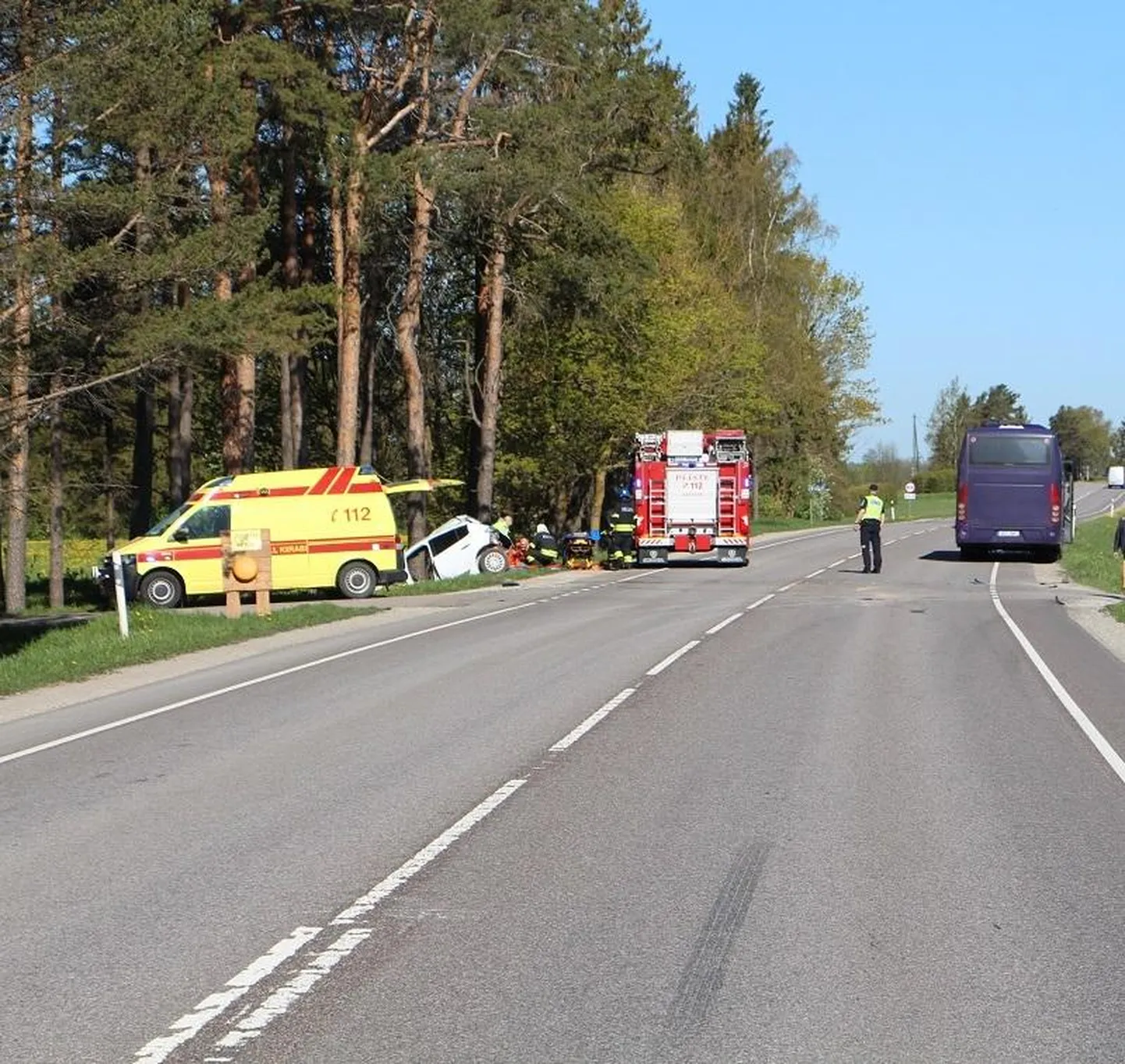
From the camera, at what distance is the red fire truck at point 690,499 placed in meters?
40.7

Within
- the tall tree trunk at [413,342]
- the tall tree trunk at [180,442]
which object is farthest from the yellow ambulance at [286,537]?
the tall tree trunk at [413,342]

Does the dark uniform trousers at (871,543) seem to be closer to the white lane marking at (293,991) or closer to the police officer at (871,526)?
the police officer at (871,526)

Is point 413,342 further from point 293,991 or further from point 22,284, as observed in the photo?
point 293,991

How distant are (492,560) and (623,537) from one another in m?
4.36

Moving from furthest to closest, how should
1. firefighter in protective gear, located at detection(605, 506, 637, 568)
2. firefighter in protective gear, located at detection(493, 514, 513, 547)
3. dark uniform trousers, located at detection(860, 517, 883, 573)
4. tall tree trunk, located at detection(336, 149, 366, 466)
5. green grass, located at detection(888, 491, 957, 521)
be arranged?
green grass, located at detection(888, 491, 957, 521), firefighter in protective gear, located at detection(605, 506, 637, 568), firefighter in protective gear, located at detection(493, 514, 513, 547), tall tree trunk, located at detection(336, 149, 366, 466), dark uniform trousers, located at detection(860, 517, 883, 573)

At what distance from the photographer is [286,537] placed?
32.1 m

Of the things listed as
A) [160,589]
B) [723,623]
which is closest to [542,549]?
[160,589]

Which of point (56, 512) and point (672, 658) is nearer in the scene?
point (672, 658)

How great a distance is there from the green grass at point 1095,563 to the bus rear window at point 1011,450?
9.48 ft

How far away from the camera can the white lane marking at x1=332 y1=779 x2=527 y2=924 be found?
22.9 feet

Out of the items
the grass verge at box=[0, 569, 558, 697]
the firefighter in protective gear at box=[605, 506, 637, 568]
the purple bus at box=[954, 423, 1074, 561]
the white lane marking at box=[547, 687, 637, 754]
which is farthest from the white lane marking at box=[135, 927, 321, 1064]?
the purple bus at box=[954, 423, 1074, 561]

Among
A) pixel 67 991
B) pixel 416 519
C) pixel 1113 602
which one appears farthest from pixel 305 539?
pixel 67 991

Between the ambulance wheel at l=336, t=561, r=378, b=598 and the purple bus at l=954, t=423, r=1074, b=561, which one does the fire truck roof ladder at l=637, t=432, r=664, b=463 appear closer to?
the purple bus at l=954, t=423, r=1074, b=561

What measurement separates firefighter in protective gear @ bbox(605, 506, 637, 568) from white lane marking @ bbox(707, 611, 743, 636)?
15.6 metres
